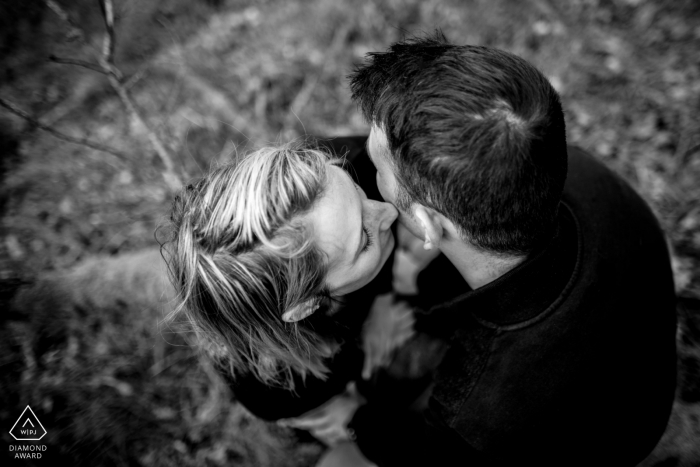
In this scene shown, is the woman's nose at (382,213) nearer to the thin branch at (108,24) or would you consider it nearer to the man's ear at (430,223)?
the man's ear at (430,223)

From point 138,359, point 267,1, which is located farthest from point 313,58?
point 138,359

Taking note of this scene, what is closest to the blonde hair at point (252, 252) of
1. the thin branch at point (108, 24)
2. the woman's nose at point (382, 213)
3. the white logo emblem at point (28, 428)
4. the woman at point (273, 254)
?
the woman at point (273, 254)

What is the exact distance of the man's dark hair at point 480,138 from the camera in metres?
1.51

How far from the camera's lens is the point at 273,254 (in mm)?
1770

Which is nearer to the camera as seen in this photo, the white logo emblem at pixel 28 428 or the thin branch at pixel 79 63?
the thin branch at pixel 79 63

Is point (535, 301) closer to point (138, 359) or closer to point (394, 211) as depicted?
point (394, 211)

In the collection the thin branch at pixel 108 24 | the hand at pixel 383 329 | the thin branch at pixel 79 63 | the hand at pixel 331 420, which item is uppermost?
the thin branch at pixel 108 24

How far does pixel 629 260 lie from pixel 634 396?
0.63 metres

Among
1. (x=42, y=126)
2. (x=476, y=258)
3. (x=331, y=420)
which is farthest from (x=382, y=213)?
(x=42, y=126)

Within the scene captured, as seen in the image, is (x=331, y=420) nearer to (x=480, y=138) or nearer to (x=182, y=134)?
(x=480, y=138)

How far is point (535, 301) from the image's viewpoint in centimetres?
175

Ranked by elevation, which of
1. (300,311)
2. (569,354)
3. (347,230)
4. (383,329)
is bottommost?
(383,329)

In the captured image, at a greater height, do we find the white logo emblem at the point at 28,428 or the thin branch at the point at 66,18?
the thin branch at the point at 66,18

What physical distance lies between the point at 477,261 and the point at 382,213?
521 millimetres
